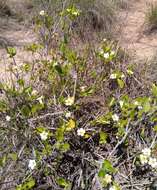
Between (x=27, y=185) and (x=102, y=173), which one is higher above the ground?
(x=102, y=173)

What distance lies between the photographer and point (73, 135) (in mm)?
2426

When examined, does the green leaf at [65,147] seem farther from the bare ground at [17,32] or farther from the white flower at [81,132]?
the bare ground at [17,32]

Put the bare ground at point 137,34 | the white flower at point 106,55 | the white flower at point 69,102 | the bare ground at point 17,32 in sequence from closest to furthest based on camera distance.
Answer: the white flower at point 69,102 < the white flower at point 106,55 < the bare ground at point 17,32 < the bare ground at point 137,34

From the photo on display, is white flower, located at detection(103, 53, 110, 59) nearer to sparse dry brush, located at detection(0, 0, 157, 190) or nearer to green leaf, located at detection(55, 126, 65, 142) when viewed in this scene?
sparse dry brush, located at detection(0, 0, 157, 190)

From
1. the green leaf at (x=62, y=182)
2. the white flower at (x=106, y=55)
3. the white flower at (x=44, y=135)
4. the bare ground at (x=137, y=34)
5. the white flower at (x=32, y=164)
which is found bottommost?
the bare ground at (x=137, y=34)

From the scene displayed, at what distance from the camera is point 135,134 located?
2488 mm

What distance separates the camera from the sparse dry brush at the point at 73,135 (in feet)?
7.52

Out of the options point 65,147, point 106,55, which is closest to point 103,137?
point 65,147

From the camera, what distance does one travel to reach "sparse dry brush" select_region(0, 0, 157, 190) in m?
2.29

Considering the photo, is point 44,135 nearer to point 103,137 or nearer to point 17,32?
point 103,137

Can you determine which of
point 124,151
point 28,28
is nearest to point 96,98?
point 124,151

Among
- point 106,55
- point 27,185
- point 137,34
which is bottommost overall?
point 137,34

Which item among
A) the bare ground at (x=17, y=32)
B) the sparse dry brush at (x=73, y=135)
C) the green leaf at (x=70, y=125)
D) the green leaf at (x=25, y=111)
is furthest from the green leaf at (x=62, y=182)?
the bare ground at (x=17, y=32)

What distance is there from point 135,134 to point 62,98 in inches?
19.7
